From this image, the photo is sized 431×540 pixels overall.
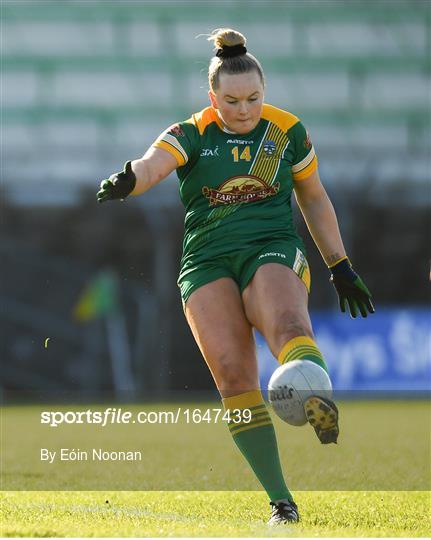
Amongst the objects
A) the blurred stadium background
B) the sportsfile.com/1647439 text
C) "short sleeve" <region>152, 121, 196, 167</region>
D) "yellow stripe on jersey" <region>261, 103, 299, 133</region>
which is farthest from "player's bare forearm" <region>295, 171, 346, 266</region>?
the blurred stadium background

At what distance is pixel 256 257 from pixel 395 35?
19.3 metres

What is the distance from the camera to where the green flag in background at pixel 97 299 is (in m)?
17.3

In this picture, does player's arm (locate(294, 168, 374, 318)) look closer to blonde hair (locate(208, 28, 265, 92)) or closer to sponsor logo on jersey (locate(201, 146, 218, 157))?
sponsor logo on jersey (locate(201, 146, 218, 157))

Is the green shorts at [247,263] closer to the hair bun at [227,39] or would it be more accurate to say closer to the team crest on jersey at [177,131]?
the team crest on jersey at [177,131]

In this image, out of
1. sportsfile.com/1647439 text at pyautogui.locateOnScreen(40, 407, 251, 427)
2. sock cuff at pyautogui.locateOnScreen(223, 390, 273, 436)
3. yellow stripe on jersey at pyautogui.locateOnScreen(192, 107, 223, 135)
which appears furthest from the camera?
sportsfile.com/1647439 text at pyautogui.locateOnScreen(40, 407, 251, 427)

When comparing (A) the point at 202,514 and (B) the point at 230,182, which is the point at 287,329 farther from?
(A) the point at 202,514

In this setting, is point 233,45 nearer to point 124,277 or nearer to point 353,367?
point 353,367

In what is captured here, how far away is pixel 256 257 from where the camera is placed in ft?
15.3

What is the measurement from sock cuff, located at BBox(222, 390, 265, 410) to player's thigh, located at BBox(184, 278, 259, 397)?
2cm

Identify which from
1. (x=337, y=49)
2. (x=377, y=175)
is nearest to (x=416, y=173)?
(x=377, y=175)

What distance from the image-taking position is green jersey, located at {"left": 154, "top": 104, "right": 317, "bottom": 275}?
4.68 meters

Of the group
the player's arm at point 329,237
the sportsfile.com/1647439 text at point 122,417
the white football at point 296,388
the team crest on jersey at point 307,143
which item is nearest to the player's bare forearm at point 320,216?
the player's arm at point 329,237

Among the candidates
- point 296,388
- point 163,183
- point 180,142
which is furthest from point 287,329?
point 163,183

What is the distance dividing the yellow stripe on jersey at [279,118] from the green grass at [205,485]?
167cm
